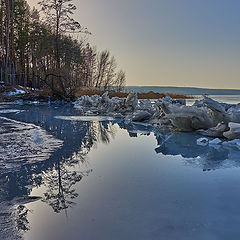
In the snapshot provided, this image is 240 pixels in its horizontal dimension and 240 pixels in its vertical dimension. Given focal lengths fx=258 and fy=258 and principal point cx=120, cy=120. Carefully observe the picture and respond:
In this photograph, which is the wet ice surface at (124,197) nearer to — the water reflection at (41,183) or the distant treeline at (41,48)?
the water reflection at (41,183)

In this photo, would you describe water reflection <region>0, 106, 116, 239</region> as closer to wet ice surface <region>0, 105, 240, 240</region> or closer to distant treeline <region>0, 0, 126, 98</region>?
wet ice surface <region>0, 105, 240, 240</region>

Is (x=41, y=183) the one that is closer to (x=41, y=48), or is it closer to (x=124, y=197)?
(x=124, y=197)

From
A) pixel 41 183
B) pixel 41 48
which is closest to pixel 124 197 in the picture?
pixel 41 183

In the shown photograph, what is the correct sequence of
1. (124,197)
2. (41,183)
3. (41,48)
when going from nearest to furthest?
(124,197) < (41,183) < (41,48)

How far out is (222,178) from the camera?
242 cm

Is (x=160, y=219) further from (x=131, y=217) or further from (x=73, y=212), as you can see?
(x=73, y=212)

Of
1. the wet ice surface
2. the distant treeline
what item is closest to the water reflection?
the wet ice surface

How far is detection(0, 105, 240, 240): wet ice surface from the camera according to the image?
4.63 ft

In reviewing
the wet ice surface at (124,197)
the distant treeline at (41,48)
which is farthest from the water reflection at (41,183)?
the distant treeline at (41,48)

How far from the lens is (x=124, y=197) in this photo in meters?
1.88

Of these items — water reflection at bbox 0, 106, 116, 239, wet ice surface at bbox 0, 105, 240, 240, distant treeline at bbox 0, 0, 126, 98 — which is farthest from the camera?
distant treeline at bbox 0, 0, 126, 98

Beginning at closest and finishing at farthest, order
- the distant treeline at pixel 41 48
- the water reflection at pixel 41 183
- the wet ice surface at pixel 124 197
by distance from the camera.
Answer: the wet ice surface at pixel 124 197 → the water reflection at pixel 41 183 → the distant treeline at pixel 41 48

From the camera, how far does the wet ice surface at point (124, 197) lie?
1410 millimetres

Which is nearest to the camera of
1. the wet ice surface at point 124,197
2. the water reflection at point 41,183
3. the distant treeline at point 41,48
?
the wet ice surface at point 124,197
